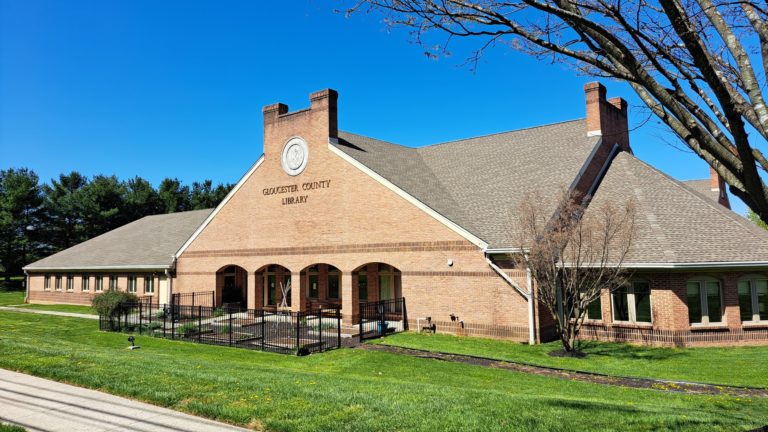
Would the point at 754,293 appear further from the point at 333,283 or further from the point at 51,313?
the point at 51,313

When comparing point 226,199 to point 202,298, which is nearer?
point 226,199

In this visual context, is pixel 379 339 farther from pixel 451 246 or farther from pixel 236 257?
pixel 236 257

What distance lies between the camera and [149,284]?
107 ft

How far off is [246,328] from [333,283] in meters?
5.67

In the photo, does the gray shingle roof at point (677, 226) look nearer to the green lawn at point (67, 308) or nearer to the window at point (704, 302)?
the window at point (704, 302)

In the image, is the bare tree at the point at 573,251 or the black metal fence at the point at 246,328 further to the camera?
the black metal fence at the point at 246,328

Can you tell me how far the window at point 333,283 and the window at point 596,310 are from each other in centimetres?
1246

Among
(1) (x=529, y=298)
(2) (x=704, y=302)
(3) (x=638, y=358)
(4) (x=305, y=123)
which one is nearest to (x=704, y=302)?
(2) (x=704, y=302)

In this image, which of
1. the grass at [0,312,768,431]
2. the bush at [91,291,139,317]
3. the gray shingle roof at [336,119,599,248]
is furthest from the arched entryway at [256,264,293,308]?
the grass at [0,312,768,431]

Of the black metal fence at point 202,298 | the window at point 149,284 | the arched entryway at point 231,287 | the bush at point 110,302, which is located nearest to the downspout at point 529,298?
the arched entryway at point 231,287

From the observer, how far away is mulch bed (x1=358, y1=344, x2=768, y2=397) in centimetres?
1085

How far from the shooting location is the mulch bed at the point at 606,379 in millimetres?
10852

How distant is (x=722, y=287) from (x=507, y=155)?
11.4m

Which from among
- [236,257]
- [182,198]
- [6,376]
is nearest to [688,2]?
[6,376]
